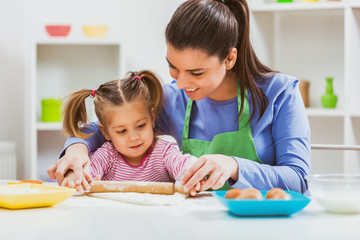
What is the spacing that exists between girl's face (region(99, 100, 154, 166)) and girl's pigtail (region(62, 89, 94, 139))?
0.08 metres

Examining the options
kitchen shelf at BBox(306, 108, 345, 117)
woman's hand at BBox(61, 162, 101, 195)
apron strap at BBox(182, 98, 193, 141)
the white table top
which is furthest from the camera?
kitchen shelf at BBox(306, 108, 345, 117)

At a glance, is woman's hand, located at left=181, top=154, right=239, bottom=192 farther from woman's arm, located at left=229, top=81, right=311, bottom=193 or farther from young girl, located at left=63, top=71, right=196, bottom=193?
young girl, located at left=63, top=71, right=196, bottom=193

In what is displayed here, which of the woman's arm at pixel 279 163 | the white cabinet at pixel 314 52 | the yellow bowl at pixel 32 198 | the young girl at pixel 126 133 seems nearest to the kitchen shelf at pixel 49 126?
the white cabinet at pixel 314 52

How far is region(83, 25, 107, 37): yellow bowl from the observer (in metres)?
3.38

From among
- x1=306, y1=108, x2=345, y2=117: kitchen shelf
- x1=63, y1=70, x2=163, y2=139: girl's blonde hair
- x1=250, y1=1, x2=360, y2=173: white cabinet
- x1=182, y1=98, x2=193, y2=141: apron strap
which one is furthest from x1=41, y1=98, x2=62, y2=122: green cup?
x1=182, y1=98, x2=193, y2=141: apron strap

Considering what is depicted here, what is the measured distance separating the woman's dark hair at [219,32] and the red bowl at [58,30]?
77.9 inches

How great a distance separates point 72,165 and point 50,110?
206 centimetres

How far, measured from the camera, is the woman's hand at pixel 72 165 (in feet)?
4.53

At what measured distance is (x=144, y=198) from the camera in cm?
121

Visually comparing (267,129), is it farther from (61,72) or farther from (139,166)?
(61,72)

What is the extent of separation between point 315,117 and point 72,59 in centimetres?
166

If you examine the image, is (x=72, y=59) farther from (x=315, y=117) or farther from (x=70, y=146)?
(x=70, y=146)

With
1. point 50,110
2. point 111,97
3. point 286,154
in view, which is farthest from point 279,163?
point 50,110

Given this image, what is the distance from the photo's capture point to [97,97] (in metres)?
1.72
